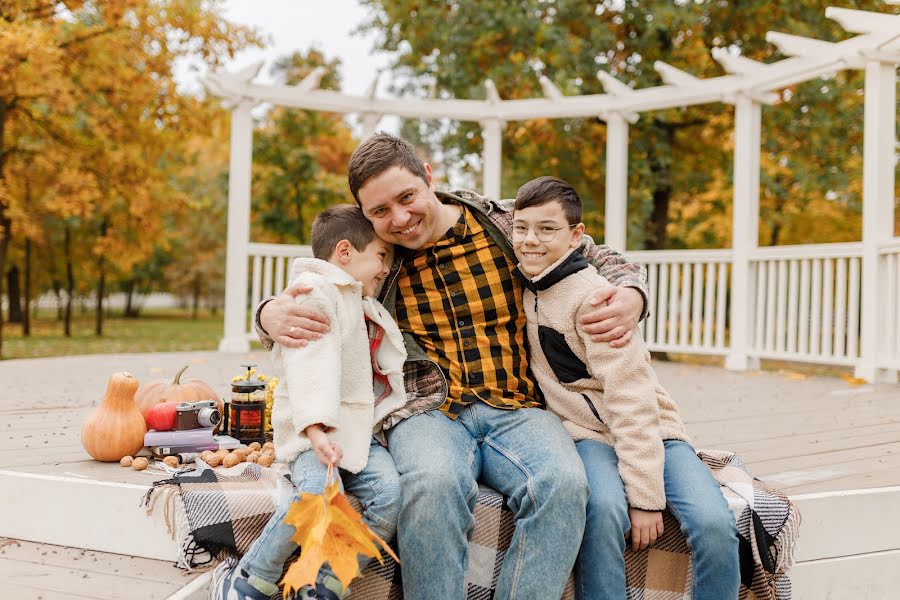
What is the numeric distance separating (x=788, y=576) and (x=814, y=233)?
9777 mm

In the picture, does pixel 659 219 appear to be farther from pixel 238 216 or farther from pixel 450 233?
pixel 450 233

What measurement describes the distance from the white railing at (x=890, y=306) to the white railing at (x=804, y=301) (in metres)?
0.16

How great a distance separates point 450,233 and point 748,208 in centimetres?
426

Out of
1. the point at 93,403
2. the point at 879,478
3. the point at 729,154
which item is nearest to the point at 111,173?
the point at 93,403

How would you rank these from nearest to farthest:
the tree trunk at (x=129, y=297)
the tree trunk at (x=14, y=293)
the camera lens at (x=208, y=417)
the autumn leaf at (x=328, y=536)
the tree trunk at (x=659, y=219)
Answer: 1. the autumn leaf at (x=328, y=536)
2. the camera lens at (x=208, y=417)
3. the tree trunk at (x=659, y=219)
4. the tree trunk at (x=14, y=293)
5. the tree trunk at (x=129, y=297)

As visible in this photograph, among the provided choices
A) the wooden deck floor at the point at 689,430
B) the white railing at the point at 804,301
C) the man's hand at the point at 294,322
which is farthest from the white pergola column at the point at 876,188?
the man's hand at the point at 294,322

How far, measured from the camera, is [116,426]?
2.28 meters

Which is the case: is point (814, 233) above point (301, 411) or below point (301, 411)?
above

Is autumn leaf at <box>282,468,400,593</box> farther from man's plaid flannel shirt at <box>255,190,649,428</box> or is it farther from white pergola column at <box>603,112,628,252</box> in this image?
white pergola column at <box>603,112,628,252</box>

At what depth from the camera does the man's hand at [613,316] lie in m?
1.88

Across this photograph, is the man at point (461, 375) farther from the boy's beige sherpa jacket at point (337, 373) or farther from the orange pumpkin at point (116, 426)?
the orange pumpkin at point (116, 426)

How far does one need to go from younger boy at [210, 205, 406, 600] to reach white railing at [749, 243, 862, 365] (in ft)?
12.6

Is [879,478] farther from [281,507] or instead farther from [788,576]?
[281,507]

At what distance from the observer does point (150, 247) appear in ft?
33.8
